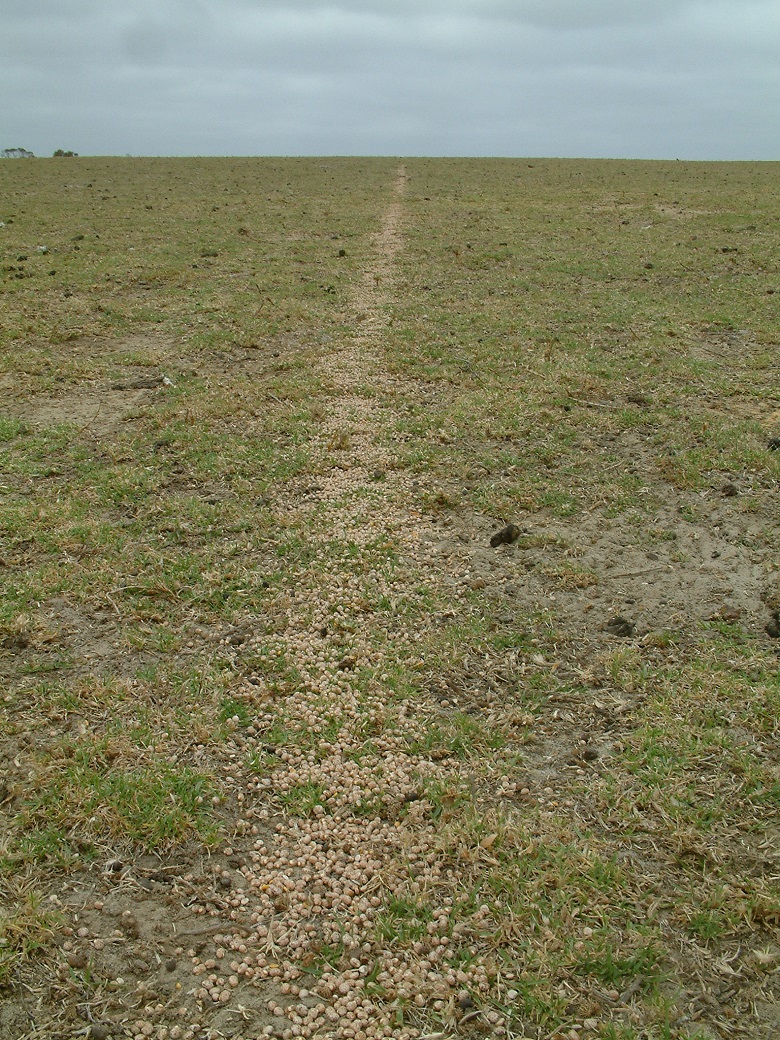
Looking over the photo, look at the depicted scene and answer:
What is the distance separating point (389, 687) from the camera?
3875mm

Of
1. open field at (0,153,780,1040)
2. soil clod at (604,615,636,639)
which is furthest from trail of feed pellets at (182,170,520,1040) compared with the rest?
soil clod at (604,615,636,639)

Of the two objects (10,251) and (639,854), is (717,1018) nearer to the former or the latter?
(639,854)

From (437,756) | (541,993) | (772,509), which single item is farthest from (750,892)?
(772,509)

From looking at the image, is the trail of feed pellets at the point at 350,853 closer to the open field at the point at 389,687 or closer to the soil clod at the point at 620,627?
the open field at the point at 389,687

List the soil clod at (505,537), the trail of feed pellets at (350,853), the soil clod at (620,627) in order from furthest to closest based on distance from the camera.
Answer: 1. the soil clod at (505,537)
2. the soil clod at (620,627)
3. the trail of feed pellets at (350,853)

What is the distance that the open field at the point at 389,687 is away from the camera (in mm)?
2541

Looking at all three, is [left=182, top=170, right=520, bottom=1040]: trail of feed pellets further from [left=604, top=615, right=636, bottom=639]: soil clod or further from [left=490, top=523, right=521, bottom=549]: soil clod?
[left=604, top=615, right=636, bottom=639]: soil clod

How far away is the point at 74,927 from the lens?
2645 mm

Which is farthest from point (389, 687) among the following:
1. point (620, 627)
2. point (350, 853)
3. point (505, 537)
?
point (505, 537)

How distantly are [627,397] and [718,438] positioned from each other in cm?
136

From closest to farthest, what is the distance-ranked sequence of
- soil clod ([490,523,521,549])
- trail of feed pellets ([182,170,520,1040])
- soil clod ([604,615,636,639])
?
trail of feed pellets ([182,170,520,1040]), soil clod ([604,615,636,639]), soil clod ([490,523,521,549])

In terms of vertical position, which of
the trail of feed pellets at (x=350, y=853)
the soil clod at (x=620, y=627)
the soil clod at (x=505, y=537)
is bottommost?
the trail of feed pellets at (x=350, y=853)

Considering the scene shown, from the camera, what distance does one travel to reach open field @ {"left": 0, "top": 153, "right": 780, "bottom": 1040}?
8.34ft

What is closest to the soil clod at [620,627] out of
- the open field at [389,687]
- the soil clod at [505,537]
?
the open field at [389,687]
